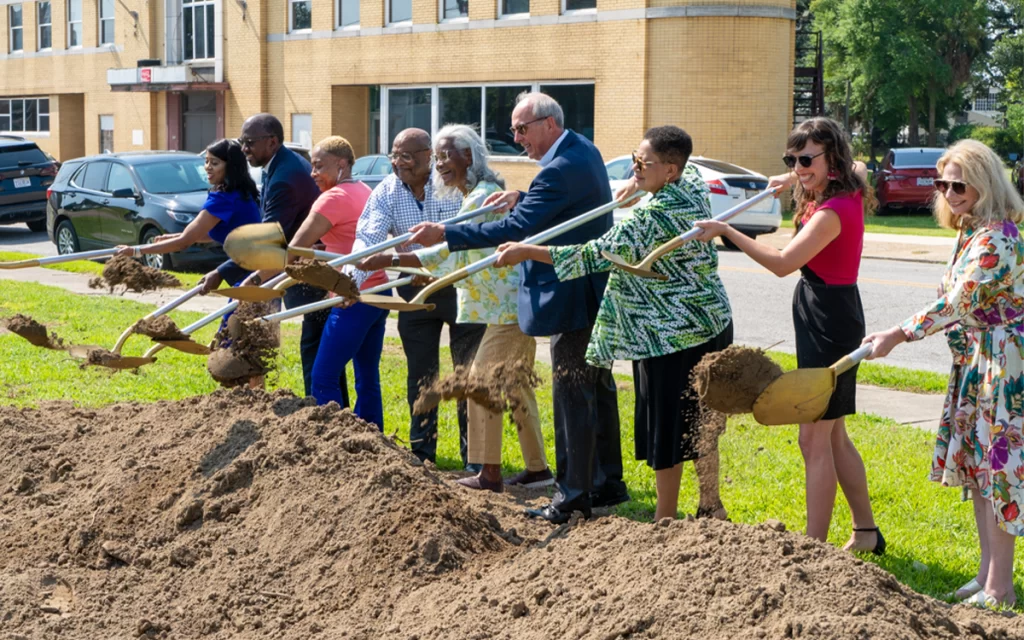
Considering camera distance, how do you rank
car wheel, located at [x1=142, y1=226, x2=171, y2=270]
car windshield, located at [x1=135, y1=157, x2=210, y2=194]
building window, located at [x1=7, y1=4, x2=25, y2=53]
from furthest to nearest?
building window, located at [x1=7, y1=4, x2=25, y2=53] < car windshield, located at [x1=135, y1=157, x2=210, y2=194] < car wheel, located at [x1=142, y1=226, x2=171, y2=270]

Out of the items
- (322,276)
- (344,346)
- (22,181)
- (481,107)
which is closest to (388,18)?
(481,107)

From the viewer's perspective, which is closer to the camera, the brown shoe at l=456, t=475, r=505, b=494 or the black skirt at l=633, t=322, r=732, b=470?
the black skirt at l=633, t=322, r=732, b=470

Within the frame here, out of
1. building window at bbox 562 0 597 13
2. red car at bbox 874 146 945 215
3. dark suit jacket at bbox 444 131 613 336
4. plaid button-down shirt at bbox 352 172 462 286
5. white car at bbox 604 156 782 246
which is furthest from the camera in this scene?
building window at bbox 562 0 597 13

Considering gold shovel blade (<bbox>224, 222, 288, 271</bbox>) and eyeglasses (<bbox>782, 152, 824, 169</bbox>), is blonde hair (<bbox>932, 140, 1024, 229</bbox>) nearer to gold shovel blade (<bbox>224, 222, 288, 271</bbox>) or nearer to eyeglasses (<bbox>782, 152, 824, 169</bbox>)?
eyeglasses (<bbox>782, 152, 824, 169</bbox>)

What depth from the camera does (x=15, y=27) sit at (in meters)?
48.8

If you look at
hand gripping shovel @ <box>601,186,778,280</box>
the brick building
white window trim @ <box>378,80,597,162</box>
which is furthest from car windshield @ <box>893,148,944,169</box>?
hand gripping shovel @ <box>601,186,778,280</box>

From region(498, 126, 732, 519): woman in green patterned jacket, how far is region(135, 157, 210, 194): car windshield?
13.3m

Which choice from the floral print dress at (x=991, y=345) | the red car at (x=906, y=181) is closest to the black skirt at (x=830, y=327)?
the floral print dress at (x=991, y=345)

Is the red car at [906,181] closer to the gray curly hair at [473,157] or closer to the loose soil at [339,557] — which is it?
the gray curly hair at [473,157]

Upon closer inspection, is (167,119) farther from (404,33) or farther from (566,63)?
(566,63)

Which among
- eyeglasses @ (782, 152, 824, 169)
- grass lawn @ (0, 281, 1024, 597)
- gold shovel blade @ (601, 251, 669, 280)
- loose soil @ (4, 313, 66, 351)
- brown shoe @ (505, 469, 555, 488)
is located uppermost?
eyeglasses @ (782, 152, 824, 169)

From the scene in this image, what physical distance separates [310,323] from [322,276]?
180cm

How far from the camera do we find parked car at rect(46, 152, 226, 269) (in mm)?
17375

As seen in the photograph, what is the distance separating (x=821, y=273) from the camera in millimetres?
5324
